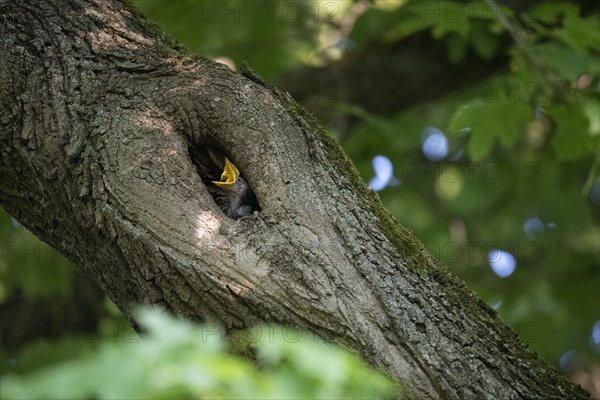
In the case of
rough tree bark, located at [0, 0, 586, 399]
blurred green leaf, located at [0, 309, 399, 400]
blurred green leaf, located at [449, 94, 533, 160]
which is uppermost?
blurred green leaf, located at [449, 94, 533, 160]

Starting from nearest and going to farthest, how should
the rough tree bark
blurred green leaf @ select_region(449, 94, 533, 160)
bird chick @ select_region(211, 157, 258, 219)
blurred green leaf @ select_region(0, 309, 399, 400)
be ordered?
blurred green leaf @ select_region(0, 309, 399, 400), the rough tree bark, bird chick @ select_region(211, 157, 258, 219), blurred green leaf @ select_region(449, 94, 533, 160)

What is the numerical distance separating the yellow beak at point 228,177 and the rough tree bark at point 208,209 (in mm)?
87

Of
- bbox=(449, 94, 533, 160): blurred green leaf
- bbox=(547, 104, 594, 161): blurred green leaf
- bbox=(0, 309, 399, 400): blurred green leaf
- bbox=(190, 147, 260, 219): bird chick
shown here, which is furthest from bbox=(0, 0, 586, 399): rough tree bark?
bbox=(547, 104, 594, 161): blurred green leaf

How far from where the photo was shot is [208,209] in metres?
3.02

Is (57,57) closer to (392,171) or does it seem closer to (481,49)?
Answer: (481,49)

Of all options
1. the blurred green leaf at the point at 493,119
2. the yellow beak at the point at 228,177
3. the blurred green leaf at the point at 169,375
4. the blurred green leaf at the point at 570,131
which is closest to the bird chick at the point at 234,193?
the yellow beak at the point at 228,177

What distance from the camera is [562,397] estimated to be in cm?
293

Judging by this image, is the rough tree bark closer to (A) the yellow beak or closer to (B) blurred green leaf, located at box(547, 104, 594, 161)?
(A) the yellow beak

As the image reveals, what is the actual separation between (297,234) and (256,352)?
1.41 ft

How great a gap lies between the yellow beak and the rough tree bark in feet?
0.29

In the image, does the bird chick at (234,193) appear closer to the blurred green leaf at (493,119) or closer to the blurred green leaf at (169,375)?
the blurred green leaf at (169,375)

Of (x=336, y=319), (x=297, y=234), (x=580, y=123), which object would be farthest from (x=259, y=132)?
(x=580, y=123)

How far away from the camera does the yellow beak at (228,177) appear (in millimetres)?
3281

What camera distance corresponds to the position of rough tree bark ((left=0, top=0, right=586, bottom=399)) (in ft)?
9.34
